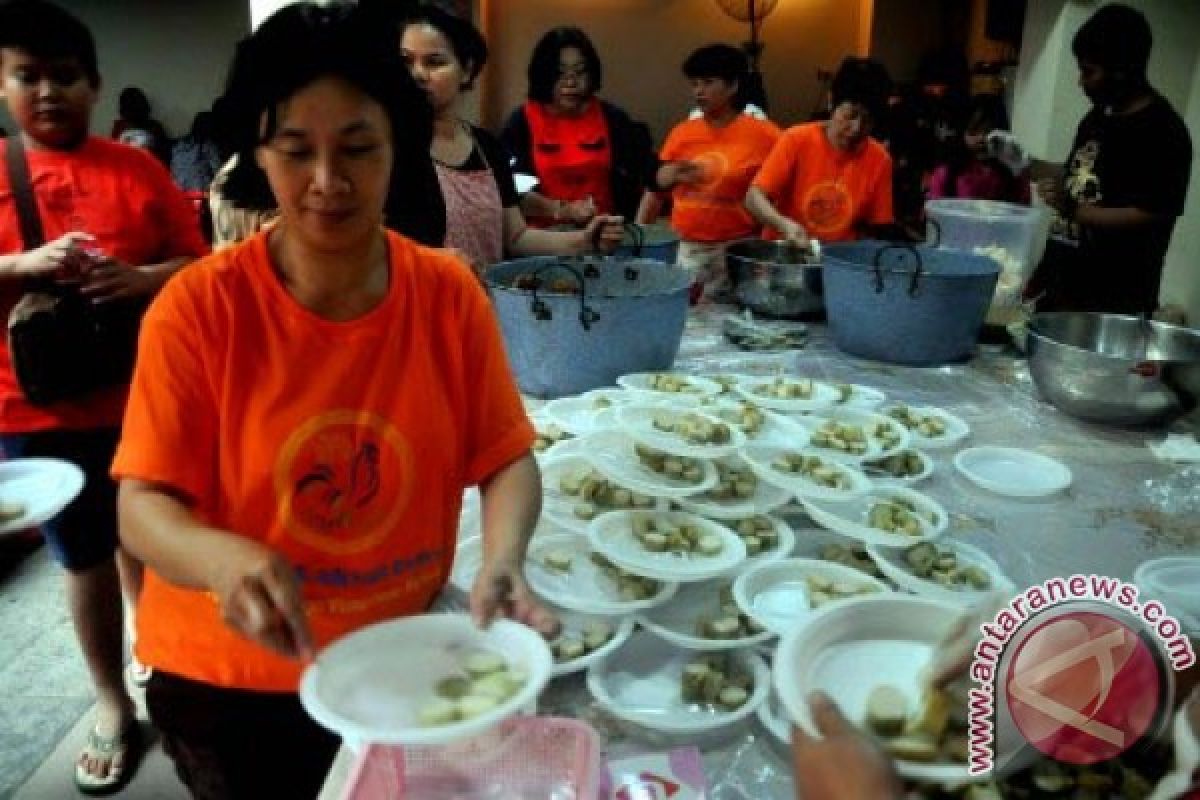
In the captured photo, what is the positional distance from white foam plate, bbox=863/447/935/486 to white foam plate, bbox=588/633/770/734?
0.75 m

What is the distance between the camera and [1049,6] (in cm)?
624

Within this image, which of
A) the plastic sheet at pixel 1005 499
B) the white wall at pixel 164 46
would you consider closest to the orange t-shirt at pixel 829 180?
the plastic sheet at pixel 1005 499

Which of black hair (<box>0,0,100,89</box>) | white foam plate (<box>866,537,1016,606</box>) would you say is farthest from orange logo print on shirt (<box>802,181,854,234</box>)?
black hair (<box>0,0,100,89</box>)

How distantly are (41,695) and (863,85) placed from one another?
11.8 feet

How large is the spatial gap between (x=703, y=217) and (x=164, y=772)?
10.1ft

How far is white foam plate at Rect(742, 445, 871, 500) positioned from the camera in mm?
1825

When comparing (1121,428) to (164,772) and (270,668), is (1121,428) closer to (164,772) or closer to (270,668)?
(270,668)

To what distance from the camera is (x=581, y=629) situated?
4.79ft

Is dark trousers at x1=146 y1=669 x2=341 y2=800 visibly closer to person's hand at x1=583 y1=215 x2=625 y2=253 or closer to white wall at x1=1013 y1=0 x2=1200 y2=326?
person's hand at x1=583 y1=215 x2=625 y2=253

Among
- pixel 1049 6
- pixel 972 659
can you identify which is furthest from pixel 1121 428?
pixel 1049 6

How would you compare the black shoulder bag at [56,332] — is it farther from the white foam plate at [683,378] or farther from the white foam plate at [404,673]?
the white foam plate at [404,673]

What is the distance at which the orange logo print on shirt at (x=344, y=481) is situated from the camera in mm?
1189

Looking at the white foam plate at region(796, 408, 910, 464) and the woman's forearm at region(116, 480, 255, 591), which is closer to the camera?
the woman's forearm at region(116, 480, 255, 591)

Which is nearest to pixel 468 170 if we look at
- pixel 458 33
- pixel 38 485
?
pixel 458 33
